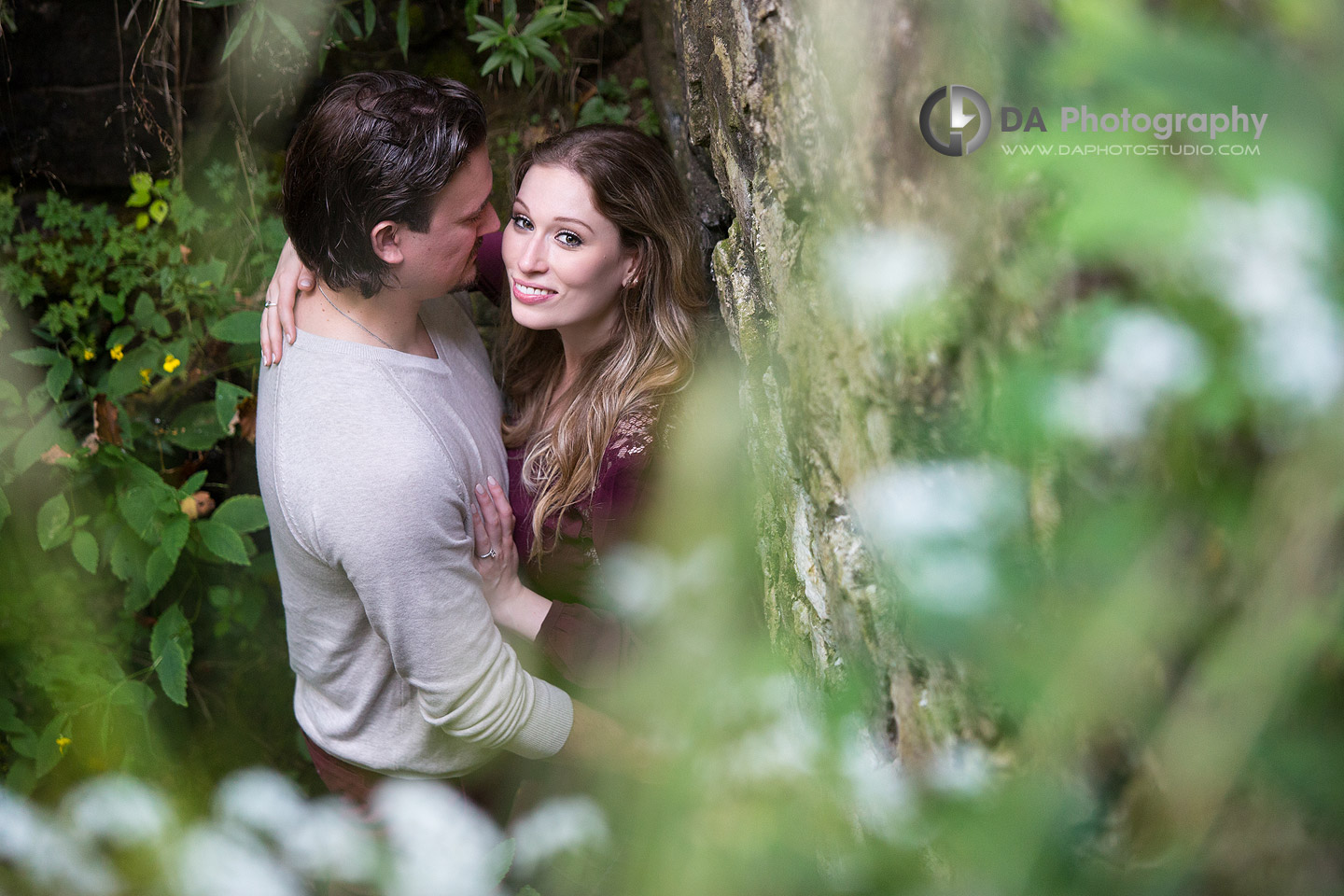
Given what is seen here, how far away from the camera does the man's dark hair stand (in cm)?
170

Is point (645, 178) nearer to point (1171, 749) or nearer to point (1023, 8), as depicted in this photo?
point (1023, 8)

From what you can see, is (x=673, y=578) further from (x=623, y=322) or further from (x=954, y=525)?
(x=623, y=322)

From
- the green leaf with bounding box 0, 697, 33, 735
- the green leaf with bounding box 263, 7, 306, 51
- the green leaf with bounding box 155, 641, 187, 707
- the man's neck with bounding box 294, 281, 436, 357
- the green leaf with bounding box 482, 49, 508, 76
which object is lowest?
the green leaf with bounding box 0, 697, 33, 735

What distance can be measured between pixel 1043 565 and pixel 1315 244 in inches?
8.9

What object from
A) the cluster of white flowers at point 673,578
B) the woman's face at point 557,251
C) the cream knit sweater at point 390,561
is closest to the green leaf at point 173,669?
the cream knit sweater at point 390,561

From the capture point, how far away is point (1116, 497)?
20.5 inches

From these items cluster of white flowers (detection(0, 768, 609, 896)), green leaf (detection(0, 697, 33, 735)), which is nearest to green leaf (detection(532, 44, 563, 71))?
cluster of white flowers (detection(0, 768, 609, 896))

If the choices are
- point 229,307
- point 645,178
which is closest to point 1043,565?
point 645,178

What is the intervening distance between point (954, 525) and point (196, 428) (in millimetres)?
2732

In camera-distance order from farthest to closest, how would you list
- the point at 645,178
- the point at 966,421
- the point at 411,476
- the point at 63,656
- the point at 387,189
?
1. the point at 63,656
2. the point at 645,178
3. the point at 387,189
4. the point at 411,476
5. the point at 966,421

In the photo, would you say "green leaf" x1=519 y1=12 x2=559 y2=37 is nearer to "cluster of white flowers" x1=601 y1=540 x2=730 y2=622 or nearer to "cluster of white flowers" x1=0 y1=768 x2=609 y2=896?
"cluster of white flowers" x1=601 y1=540 x2=730 y2=622

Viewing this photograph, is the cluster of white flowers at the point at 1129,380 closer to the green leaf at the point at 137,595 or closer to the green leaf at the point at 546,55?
the green leaf at the point at 546,55

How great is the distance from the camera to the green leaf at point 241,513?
2396 mm

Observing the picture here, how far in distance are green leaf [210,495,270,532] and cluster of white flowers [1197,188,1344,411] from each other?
8.20 feet
